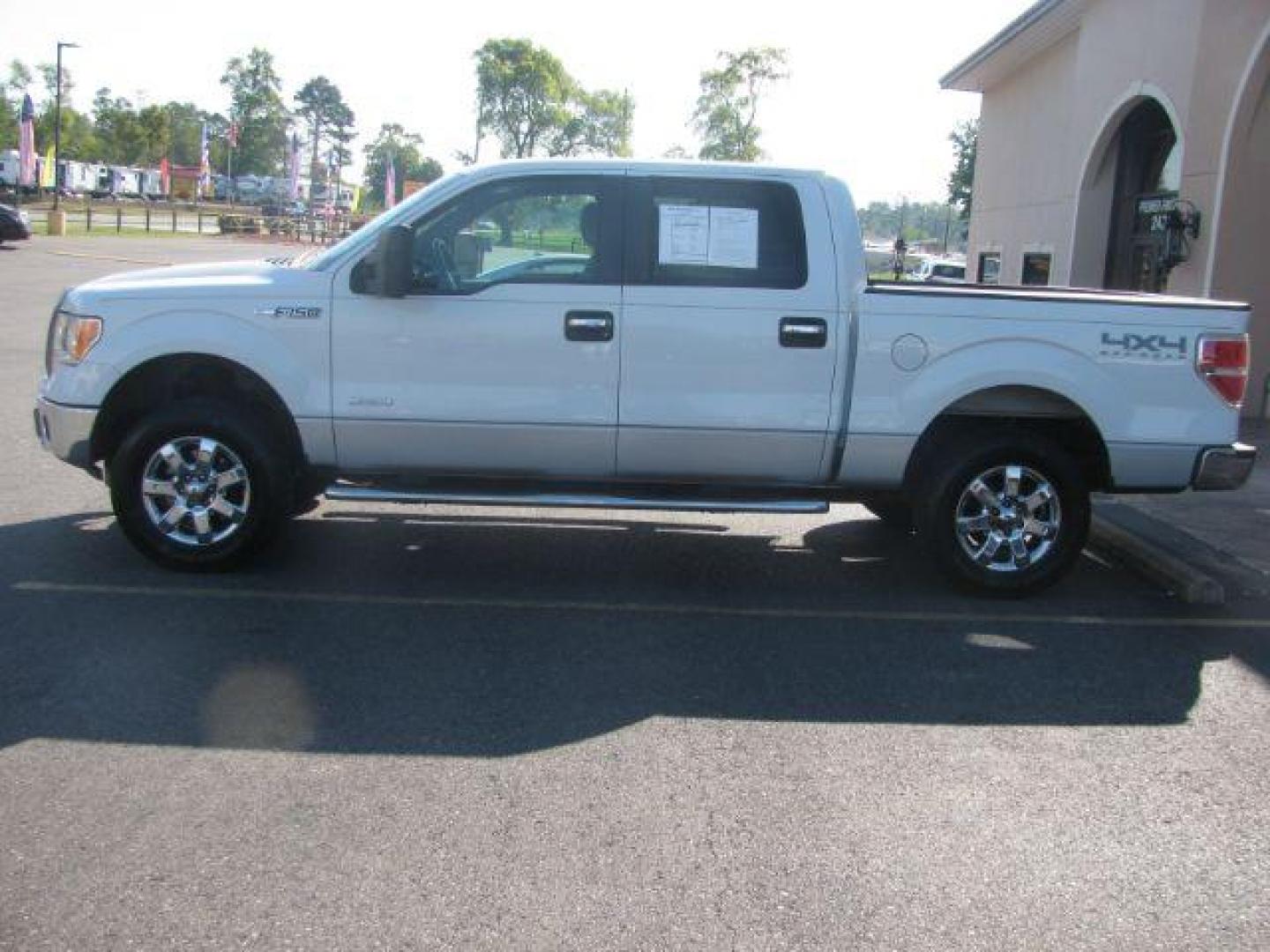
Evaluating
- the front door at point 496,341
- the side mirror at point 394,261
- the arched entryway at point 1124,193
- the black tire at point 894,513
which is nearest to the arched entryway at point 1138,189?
the arched entryway at point 1124,193

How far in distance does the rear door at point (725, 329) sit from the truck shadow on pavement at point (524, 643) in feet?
2.64

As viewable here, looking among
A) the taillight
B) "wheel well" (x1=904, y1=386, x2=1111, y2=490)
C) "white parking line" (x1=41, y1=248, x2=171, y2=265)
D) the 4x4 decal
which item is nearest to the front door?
"wheel well" (x1=904, y1=386, x2=1111, y2=490)

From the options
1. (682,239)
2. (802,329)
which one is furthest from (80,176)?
(802,329)

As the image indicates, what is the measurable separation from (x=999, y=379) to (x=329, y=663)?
361 centimetres

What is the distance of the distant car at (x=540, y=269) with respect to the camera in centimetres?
651

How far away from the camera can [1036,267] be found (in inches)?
749

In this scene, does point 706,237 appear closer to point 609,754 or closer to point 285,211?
point 609,754

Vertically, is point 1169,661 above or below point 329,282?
below

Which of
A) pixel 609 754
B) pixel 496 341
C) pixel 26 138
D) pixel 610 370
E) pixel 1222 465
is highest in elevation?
pixel 26 138

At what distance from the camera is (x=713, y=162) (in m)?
6.77

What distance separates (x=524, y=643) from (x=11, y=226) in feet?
109

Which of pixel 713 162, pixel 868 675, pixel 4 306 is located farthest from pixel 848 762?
pixel 4 306

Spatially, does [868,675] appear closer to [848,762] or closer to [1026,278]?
[848,762]

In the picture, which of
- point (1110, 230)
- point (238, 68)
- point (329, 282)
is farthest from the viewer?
point (238, 68)
